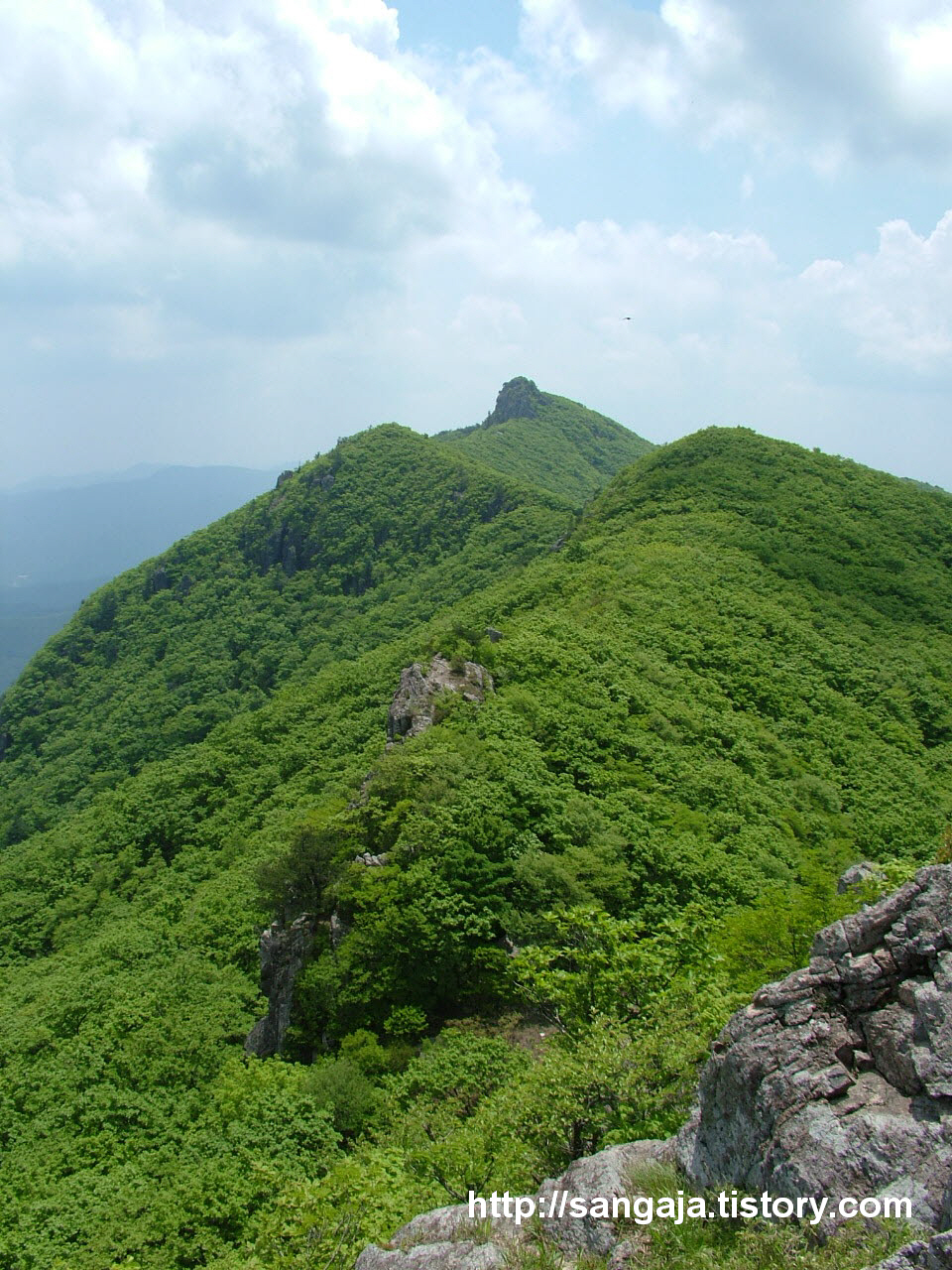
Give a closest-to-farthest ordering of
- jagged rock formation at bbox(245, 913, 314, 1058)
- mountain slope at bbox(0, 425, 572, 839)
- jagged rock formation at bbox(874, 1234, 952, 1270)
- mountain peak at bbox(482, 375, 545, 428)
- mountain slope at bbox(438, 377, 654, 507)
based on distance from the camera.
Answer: jagged rock formation at bbox(874, 1234, 952, 1270) → jagged rock formation at bbox(245, 913, 314, 1058) → mountain slope at bbox(0, 425, 572, 839) → mountain slope at bbox(438, 377, 654, 507) → mountain peak at bbox(482, 375, 545, 428)

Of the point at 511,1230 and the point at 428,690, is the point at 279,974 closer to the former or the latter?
the point at 428,690

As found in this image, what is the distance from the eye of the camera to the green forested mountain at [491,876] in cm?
1423

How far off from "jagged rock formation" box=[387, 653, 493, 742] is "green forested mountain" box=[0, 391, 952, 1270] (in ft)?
2.43

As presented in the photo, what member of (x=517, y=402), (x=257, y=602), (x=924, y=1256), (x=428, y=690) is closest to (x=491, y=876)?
(x=428, y=690)

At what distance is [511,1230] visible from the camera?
Result: 32.5 feet

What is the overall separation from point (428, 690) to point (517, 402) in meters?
155

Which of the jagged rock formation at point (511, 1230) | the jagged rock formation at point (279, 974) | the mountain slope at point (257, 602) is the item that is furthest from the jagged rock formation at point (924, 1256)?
the mountain slope at point (257, 602)

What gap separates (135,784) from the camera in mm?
59344

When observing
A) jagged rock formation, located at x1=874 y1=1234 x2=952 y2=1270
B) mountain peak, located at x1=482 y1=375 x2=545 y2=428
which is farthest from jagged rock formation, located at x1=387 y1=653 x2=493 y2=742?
mountain peak, located at x1=482 y1=375 x2=545 y2=428

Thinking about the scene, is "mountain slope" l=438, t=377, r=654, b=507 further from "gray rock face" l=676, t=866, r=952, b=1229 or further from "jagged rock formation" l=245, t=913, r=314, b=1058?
"gray rock face" l=676, t=866, r=952, b=1229

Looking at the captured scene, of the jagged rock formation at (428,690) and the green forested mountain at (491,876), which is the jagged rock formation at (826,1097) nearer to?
the green forested mountain at (491,876)

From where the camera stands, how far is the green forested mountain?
14234 millimetres

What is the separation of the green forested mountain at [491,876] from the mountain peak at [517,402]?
10625 centimetres

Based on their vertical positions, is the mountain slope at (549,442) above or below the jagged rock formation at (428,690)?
above
